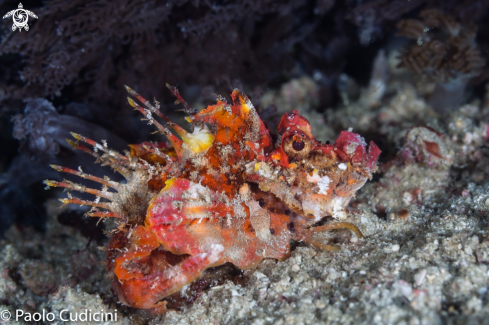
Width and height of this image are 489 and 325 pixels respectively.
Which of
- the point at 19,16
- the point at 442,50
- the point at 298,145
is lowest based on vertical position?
the point at 298,145

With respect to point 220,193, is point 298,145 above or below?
above

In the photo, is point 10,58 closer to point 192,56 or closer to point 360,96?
point 192,56

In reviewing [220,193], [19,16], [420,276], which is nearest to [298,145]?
[220,193]

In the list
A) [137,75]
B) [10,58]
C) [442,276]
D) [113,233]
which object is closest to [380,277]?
[442,276]

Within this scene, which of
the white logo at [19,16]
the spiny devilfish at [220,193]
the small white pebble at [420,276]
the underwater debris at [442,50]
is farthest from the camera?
the underwater debris at [442,50]

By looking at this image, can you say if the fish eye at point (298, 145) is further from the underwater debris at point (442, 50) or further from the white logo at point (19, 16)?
the white logo at point (19, 16)

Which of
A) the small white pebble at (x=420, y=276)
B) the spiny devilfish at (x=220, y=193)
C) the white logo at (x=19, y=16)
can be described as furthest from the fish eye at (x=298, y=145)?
the white logo at (x=19, y=16)

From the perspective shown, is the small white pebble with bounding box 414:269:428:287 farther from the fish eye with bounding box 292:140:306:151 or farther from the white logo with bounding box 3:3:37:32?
the white logo with bounding box 3:3:37:32

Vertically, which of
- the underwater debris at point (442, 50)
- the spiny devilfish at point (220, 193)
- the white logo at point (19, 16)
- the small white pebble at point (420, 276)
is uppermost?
the white logo at point (19, 16)

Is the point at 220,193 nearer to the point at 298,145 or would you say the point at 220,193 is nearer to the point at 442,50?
the point at 298,145
